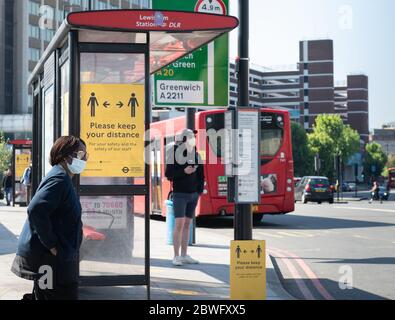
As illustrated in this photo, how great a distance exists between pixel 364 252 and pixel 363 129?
132m

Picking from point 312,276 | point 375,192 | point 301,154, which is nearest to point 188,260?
point 312,276

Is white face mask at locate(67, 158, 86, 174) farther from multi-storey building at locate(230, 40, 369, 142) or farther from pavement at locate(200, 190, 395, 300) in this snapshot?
multi-storey building at locate(230, 40, 369, 142)

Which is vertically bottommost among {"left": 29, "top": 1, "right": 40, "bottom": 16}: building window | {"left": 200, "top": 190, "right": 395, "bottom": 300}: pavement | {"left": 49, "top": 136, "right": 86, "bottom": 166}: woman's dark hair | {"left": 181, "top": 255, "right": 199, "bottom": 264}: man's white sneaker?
{"left": 200, "top": 190, "right": 395, "bottom": 300}: pavement

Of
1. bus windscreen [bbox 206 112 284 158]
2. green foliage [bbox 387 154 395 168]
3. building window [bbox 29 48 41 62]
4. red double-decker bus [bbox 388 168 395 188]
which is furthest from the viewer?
green foliage [bbox 387 154 395 168]

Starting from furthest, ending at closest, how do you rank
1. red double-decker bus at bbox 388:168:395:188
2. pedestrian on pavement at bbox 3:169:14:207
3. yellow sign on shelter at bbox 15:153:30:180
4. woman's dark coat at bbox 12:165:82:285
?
red double-decker bus at bbox 388:168:395:188
pedestrian on pavement at bbox 3:169:14:207
yellow sign on shelter at bbox 15:153:30:180
woman's dark coat at bbox 12:165:82:285

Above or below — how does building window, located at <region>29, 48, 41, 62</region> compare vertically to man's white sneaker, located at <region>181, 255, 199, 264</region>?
above

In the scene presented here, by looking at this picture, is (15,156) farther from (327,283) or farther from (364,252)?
(327,283)

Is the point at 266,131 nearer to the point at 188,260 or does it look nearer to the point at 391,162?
the point at 188,260

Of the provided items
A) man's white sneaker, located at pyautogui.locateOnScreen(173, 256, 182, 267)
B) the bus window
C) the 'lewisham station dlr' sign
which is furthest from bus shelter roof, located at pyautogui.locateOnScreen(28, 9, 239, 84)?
the bus window

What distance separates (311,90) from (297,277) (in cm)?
12486

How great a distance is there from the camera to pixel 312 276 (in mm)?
9797

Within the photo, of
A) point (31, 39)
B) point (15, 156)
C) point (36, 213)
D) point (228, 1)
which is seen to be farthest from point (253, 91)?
point (36, 213)

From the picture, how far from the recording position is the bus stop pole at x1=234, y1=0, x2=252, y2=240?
7.30 metres

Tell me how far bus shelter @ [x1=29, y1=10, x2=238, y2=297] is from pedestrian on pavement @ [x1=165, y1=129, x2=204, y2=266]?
2.57m
